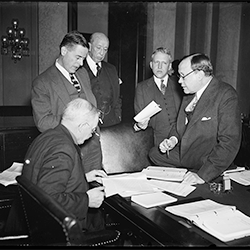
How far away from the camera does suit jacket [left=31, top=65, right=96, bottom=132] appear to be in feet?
8.84

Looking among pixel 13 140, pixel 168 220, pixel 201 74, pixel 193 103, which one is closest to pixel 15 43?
pixel 13 140

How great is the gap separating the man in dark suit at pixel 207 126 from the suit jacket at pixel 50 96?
0.92m

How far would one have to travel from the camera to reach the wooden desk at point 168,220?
144 cm

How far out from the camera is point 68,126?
1.89 meters

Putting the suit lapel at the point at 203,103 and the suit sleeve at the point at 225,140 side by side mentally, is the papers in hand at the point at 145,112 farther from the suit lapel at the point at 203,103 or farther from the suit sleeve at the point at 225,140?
the suit sleeve at the point at 225,140

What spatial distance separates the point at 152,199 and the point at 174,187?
0.26 metres

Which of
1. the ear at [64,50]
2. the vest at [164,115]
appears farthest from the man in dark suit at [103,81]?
the ear at [64,50]

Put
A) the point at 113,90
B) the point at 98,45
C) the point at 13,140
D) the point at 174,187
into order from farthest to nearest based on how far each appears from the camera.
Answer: the point at 13,140, the point at 113,90, the point at 98,45, the point at 174,187

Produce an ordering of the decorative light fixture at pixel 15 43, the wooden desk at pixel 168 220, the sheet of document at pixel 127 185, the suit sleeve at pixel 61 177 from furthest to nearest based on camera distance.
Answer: the decorative light fixture at pixel 15 43 → the sheet of document at pixel 127 185 → the suit sleeve at pixel 61 177 → the wooden desk at pixel 168 220

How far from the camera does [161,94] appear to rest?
3.50 metres

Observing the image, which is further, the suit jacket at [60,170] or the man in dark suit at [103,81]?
the man in dark suit at [103,81]

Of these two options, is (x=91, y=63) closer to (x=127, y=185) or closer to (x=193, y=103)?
(x=193, y=103)

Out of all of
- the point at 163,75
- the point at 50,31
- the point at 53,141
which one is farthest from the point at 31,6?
the point at 53,141

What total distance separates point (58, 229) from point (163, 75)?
8.07 ft
